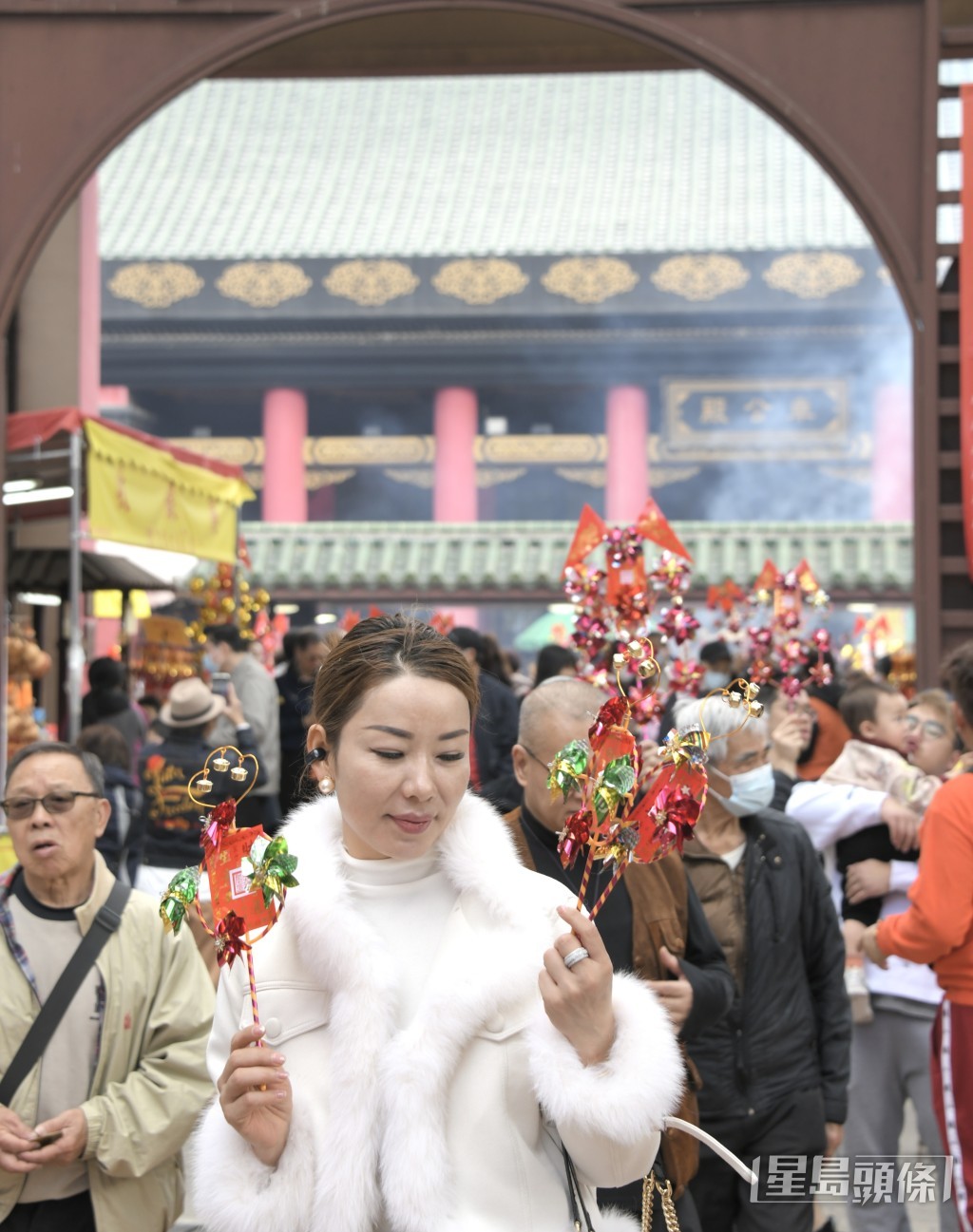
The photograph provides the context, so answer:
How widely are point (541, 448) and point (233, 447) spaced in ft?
10.9

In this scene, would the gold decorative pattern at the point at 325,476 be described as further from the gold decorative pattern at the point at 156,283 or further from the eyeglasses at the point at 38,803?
the eyeglasses at the point at 38,803

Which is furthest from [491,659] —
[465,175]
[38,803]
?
[465,175]

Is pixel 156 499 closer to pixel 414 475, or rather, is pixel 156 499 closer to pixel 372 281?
pixel 372 281

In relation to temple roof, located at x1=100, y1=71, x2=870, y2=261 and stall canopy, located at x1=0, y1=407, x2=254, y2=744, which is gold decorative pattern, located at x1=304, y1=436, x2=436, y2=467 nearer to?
temple roof, located at x1=100, y1=71, x2=870, y2=261

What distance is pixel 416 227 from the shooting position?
17609mm

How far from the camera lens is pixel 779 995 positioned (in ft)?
11.0

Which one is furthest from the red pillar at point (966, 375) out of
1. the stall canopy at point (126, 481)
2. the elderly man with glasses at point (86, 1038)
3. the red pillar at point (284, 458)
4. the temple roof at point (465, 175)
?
the red pillar at point (284, 458)

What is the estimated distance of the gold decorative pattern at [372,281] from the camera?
649 inches

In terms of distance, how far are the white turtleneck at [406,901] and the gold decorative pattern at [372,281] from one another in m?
14.9

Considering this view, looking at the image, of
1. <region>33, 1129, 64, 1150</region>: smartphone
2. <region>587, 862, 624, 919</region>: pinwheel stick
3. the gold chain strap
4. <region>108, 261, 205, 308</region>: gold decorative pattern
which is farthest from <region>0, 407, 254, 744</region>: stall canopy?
<region>108, 261, 205, 308</region>: gold decorative pattern

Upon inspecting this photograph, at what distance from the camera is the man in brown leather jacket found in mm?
2723

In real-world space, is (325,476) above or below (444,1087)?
above

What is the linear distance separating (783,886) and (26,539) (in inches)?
287

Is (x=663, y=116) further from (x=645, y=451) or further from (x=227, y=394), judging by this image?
(x=227, y=394)
